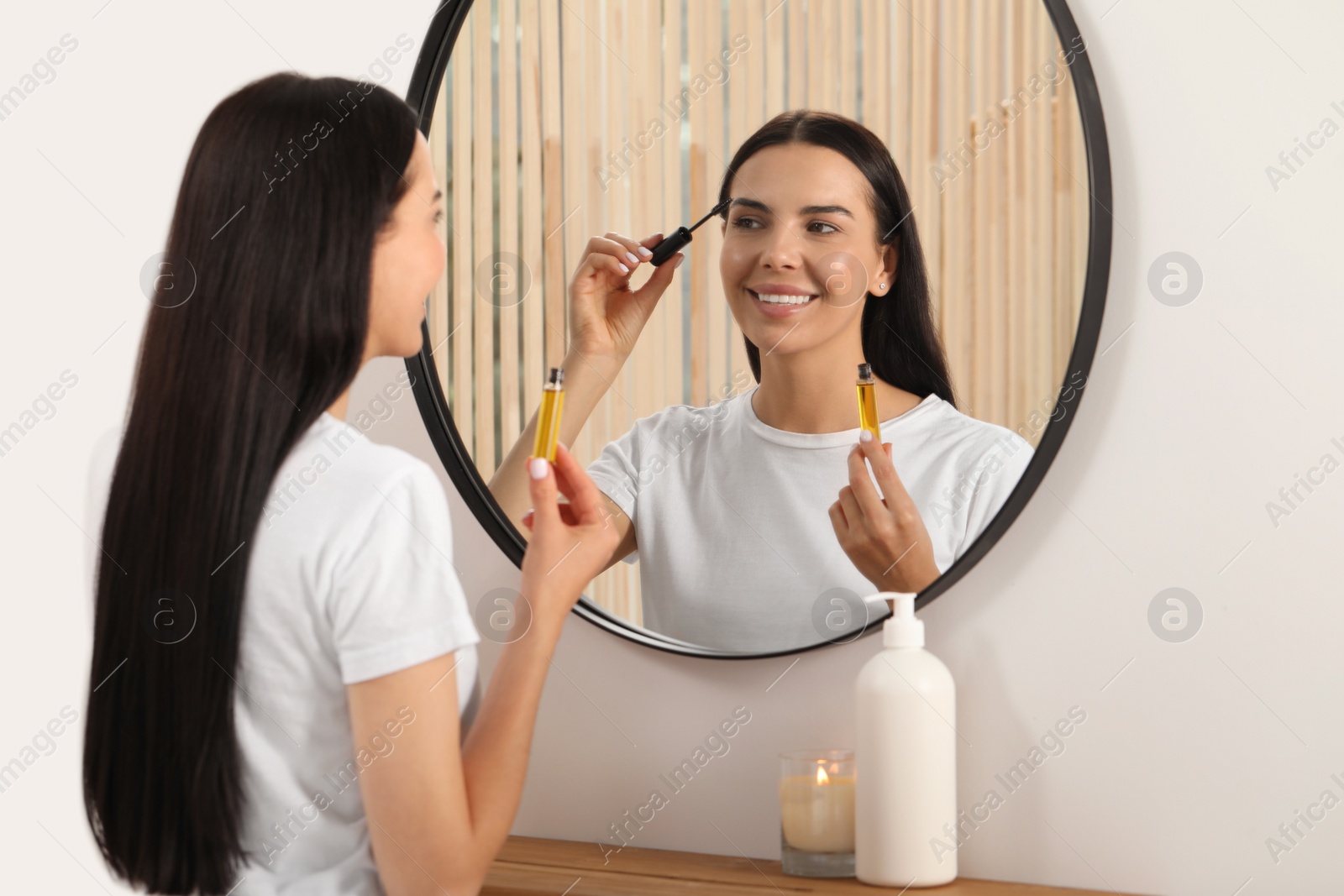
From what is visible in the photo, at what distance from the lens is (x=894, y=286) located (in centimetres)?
74

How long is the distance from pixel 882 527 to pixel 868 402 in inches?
3.3

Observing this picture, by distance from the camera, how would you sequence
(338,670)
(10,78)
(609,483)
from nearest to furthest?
Result: 1. (338,670)
2. (609,483)
3. (10,78)

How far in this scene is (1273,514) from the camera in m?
0.65

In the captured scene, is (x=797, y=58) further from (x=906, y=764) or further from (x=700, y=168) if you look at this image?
(x=906, y=764)

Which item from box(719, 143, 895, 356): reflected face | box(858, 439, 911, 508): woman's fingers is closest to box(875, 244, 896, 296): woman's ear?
box(719, 143, 895, 356): reflected face

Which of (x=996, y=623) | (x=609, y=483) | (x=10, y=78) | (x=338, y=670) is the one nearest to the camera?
(x=338, y=670)

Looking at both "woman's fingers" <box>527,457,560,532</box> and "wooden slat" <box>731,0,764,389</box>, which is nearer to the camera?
"woman's fingers" <box>527,457,560,532</box>

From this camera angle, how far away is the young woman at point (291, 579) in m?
0.59

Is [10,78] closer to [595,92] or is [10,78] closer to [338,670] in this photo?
[595,92]

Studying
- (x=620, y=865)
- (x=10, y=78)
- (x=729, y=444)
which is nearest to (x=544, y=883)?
(x=620, y=865)

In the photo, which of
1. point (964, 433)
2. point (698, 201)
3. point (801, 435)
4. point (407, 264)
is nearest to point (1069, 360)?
point (964, 433)

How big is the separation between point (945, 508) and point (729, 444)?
0.16 meters

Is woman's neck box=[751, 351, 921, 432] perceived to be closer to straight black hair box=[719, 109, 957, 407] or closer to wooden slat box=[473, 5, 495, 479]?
straight black hair box=[719, 109, 957, 407]

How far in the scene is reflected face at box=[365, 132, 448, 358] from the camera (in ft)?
2.23
